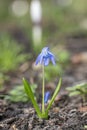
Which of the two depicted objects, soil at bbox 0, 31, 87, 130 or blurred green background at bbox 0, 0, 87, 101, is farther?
blurred green background at bbox 0, 0, 87, 101

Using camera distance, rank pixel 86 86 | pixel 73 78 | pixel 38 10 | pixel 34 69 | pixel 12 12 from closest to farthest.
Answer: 1. pixel 86 86
2. pixel 73 78
3. pixel 34 69
4. pixel 38 10
5. pixel 12 12

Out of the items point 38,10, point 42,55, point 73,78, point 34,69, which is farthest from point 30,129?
point 38,10

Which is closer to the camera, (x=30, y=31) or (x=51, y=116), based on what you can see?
(x=51, y=116)

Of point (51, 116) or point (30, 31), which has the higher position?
point (30, 31)

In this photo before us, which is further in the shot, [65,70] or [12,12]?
[12,12]

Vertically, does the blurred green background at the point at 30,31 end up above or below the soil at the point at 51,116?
above

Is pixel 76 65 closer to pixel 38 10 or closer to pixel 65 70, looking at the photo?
pixel 65 70

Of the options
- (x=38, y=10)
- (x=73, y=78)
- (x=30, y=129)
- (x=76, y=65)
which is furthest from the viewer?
(x=38, y=10)

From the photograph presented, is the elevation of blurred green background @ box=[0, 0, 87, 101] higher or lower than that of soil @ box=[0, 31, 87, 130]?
higher

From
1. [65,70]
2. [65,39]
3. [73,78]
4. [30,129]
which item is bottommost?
[30,129]

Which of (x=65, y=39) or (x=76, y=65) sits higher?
(x=65, y=39)
